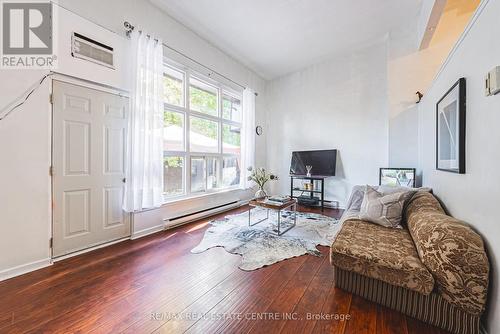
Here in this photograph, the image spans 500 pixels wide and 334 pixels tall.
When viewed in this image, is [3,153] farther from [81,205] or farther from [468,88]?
[468,88]

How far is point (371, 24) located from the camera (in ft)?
11.8

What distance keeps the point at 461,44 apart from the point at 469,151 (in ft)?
3.29

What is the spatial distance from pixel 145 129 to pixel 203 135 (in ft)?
4.59

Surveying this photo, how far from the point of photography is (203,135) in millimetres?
4219

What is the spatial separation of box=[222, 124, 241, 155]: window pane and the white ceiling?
1684 mm

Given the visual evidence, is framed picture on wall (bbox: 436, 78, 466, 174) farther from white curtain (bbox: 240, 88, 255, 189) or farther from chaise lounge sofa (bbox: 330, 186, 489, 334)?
white curtain (bbox: 240, 88, 255, 189)

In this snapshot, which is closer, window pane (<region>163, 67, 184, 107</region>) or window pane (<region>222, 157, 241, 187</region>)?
window pane (<region>163, 67, 184, 107</region>)

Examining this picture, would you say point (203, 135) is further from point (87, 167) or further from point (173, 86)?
point (87, 167)

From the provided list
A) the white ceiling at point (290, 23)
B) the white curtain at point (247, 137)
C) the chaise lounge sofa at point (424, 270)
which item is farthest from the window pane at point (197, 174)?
the chaise lounge sofa at point (424, 270)

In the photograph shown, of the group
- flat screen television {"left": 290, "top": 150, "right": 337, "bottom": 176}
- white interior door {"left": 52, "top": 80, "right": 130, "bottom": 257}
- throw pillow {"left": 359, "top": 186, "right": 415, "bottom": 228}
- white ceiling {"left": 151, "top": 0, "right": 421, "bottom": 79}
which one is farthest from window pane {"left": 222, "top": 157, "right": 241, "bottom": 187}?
throw pillow {"left": 359, "top": 186, "right": 415, "bottom": 228}

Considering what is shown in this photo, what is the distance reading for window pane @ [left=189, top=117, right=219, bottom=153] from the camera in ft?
13.1

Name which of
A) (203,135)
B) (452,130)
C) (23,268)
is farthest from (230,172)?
(452,130)

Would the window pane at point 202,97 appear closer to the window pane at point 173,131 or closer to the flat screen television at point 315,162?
the window pane at point 173,131

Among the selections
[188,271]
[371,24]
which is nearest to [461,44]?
[371,24]
